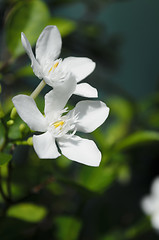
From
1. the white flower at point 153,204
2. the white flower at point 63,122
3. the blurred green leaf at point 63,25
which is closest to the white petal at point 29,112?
the white flower at point 63,122

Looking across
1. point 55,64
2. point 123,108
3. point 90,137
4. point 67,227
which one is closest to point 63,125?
point 55,64

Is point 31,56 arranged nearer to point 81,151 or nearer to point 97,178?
point 81,151

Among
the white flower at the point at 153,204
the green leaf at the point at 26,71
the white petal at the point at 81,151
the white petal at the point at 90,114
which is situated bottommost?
the white flower at the point at 153,204

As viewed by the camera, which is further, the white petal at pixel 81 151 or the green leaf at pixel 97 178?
the green leaf at pixel 97 178

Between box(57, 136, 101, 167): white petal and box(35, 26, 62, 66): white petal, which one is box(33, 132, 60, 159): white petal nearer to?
box(57, 136, 101, 167): white petal

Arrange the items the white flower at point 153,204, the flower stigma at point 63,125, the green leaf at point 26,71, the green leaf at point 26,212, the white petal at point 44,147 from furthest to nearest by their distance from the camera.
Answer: the white flower at point 153,204, the green leaf at point 26,71, the green leaf at point 26,212, the flower stigma at point 63,125, the white petal at point 44,147

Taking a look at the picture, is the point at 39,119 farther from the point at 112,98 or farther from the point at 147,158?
the point at 147,158

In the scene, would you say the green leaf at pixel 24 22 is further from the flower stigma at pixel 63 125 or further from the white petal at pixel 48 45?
the flower stigma at pixel 63 125

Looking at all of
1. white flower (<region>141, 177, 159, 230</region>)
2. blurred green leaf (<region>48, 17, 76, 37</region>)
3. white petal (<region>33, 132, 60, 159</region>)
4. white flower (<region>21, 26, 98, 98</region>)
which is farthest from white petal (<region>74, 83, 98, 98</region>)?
white flower (<region>141, 177, 159, 230</region>)
